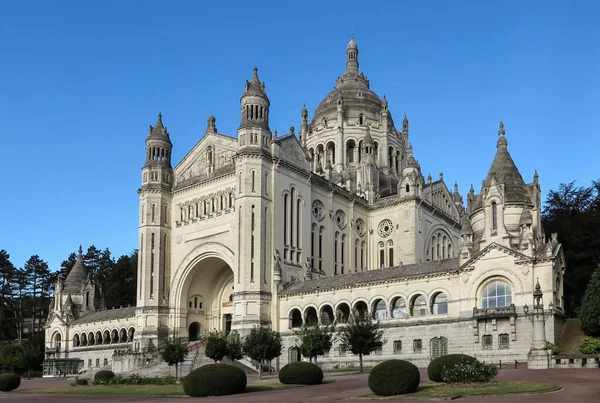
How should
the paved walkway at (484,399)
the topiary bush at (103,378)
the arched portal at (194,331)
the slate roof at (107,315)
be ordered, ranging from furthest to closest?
1. the slate roof at (107,315)
2. the arched portal at (194,331)
3. the topiary bush at (103,378)
4. the paved walkway at (484,399)

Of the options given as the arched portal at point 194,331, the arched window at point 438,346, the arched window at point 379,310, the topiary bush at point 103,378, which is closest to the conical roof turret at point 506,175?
the arched window at point 438,346

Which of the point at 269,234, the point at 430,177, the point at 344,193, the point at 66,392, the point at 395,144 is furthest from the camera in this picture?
the point at 395,144

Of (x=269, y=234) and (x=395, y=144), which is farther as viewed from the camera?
(x=395, y=144)

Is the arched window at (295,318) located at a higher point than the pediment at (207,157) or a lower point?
lower

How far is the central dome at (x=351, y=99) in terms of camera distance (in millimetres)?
99000

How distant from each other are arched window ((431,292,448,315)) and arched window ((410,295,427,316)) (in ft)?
2.53

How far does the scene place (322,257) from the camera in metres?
74.9

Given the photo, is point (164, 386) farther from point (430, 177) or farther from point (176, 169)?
point (430, 177)

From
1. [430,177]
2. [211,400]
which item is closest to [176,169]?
[430,177]

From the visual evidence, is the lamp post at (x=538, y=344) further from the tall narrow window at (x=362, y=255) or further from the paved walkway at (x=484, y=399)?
the tall narrow window at (x=362, y=255)

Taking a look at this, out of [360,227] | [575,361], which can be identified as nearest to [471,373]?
[575,361]

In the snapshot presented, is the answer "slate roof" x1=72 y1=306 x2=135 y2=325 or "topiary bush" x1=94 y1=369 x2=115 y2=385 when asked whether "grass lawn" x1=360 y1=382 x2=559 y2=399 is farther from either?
"slate roof" x1=72 y1=306 x2=135 y2=325

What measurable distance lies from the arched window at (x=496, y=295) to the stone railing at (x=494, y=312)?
0.91 meters

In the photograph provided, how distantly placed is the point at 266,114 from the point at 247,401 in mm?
42716
